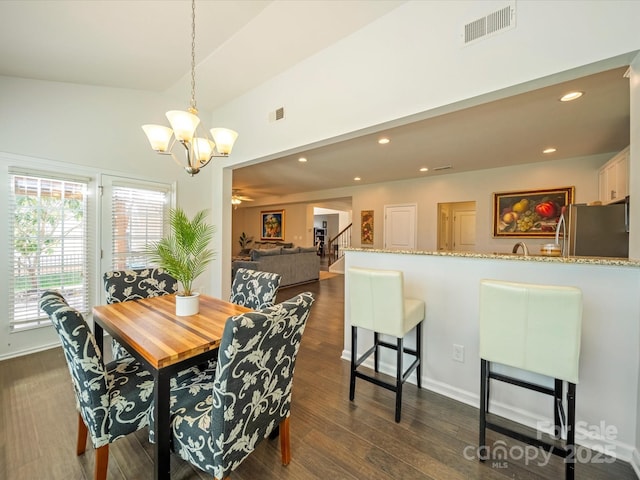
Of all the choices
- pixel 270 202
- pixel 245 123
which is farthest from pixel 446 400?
pixel 270 202

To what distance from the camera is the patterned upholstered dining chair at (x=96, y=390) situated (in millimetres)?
1146

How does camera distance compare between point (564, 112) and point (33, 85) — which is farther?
point (564, 112)

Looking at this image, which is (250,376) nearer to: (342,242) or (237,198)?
(237,198)

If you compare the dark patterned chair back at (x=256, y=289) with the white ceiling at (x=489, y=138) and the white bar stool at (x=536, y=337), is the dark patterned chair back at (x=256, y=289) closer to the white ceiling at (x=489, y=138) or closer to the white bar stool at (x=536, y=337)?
the white bar stool at (x=536, y=337)

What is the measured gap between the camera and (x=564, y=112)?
296cm

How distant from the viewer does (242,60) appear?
2779mm

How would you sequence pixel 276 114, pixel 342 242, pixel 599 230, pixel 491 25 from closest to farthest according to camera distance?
pixel 491 25 < pixel 599 230 < pixel 276 114 < pixel 342 242

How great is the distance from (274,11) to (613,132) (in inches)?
185

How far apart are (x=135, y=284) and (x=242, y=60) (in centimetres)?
254

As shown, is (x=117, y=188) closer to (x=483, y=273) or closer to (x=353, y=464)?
(x=353, y=464)

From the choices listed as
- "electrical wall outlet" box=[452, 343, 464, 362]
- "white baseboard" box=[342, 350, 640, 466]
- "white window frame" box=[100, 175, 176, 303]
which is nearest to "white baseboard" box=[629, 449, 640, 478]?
"white baseboard" box=[342, 350, 640, 466]

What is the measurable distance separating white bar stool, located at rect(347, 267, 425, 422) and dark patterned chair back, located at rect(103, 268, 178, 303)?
1.82 metres

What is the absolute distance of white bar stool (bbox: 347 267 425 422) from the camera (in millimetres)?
1911

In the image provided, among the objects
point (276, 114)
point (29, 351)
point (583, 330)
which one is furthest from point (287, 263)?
point (583, 330)
